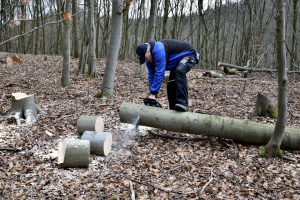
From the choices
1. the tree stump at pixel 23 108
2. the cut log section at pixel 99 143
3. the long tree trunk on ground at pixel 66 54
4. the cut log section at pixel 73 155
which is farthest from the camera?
the long tree trunk on ground at pixel 66 54

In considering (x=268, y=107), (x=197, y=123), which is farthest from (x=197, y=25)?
(x=197, y=123)

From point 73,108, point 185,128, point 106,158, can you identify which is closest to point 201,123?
point 185,128

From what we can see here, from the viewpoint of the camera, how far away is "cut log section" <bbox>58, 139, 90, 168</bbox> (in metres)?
3.44

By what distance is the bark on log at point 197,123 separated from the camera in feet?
13.0

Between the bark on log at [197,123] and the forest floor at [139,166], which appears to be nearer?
the forest floor at [139,166]

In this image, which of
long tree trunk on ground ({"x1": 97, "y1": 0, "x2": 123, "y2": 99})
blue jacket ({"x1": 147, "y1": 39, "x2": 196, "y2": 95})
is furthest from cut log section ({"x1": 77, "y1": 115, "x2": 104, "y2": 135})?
long tree trunk on ground ({"x1": 97, "y1": 0, "x2": 123, "y2": 99})

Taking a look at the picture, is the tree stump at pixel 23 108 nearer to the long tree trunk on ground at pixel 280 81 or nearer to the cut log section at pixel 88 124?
the cut log section at pixel 88 124

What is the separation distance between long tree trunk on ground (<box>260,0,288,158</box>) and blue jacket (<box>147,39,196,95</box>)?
170 centimetres

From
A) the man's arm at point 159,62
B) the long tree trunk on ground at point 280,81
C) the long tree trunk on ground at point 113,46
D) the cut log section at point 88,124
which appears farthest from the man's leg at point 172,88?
the long tree trunk on ground at point 113,46

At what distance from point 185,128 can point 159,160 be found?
825 mm

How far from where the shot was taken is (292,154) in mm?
3686

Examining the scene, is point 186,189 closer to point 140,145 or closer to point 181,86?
point 140,145

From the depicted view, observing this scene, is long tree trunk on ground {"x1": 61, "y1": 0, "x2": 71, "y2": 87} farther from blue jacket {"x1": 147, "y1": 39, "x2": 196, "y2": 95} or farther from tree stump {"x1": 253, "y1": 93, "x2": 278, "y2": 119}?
tree stump {"x1": 253, "y1": 93, "x2": 278, "y2": 119}

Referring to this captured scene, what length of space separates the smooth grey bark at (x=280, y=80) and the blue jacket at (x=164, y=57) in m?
1.70
